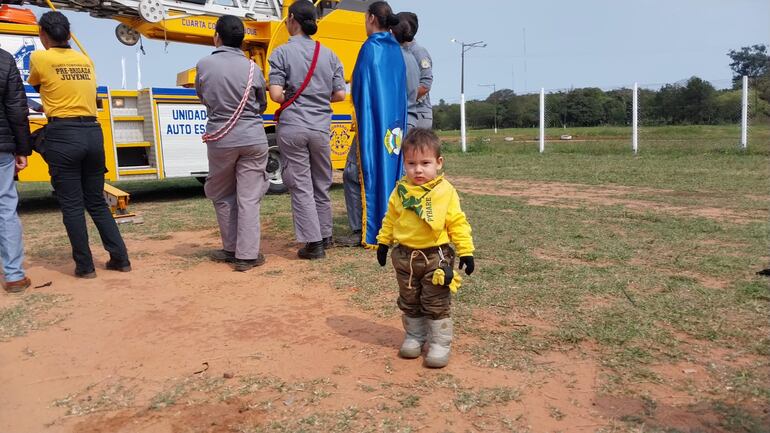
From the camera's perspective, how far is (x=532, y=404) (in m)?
2.77

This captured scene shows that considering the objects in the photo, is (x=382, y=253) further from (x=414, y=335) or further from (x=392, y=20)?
(x=392, y=20)

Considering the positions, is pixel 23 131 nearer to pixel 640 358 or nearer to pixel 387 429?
pixel 387 429

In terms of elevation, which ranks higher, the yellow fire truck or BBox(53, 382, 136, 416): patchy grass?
the yellow fire truck

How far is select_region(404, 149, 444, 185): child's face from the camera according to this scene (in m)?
3.27

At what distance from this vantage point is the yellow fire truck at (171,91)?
30.3ft

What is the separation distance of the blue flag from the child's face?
7.92ft

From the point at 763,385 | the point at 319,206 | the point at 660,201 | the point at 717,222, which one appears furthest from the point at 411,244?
the point at 660,201

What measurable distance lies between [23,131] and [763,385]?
16.6 feet

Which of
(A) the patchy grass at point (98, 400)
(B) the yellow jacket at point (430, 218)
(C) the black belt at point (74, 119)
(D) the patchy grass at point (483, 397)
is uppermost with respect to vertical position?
(C) the black belt at point (74, 119)

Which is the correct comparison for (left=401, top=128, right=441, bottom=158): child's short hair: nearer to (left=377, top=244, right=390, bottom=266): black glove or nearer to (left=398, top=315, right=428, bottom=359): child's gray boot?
(left=377, top=244, right=390, bottom=266): black glove

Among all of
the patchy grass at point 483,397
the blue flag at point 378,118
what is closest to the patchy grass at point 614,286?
the patchy grass at point 483,397

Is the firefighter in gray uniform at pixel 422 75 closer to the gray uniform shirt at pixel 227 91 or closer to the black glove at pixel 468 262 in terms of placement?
the gray uniform shirt at pixel 227 91

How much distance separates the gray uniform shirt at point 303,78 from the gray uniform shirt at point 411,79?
2.49 feet

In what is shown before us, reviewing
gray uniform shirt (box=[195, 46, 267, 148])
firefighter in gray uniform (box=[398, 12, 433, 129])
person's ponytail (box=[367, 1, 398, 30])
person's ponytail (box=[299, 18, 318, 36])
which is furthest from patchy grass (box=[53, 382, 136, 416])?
firefighter in gray uniform (box=[398, 12, 433, 129])
